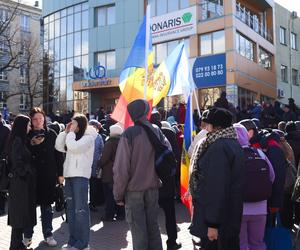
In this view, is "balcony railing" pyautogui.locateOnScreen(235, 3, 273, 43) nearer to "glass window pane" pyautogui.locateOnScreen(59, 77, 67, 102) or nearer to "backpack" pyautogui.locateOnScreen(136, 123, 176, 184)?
"glass window pane" pyautogui.locateOnScreen(59, 77, 67, 102)

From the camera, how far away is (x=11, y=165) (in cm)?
580

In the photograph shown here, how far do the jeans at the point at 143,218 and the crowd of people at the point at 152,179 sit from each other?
11 mm

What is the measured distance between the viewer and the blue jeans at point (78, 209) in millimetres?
5766

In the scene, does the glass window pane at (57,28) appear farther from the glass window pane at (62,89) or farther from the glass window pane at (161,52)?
the glass window pane at (161,52)

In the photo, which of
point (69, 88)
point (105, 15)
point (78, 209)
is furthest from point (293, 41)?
point (78, 209)

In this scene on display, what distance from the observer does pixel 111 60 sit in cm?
3158

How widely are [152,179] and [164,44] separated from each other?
2395cm

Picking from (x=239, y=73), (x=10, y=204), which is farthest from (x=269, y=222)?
(x=239, y=73)

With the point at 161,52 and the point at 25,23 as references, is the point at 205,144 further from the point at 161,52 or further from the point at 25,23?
A: the point at 25,23

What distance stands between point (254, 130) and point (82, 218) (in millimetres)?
2643

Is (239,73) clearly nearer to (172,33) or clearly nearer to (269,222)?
(172,33)

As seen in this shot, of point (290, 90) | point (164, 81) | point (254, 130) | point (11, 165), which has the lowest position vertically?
point (11, 165)

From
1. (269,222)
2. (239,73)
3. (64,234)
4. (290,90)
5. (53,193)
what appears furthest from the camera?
(290,90)

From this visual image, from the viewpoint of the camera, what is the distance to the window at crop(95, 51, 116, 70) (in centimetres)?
3141
